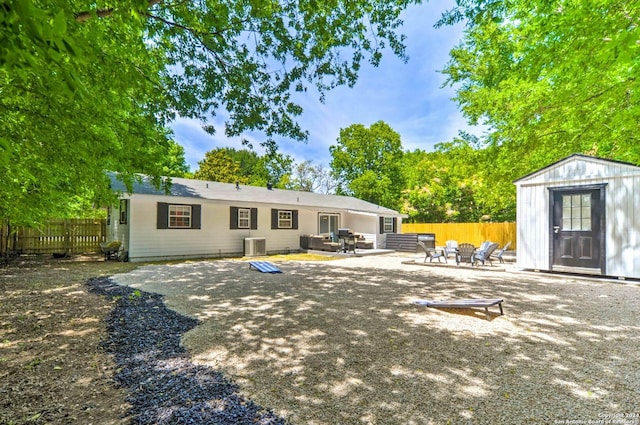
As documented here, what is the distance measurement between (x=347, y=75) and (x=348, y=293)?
5.45 meters

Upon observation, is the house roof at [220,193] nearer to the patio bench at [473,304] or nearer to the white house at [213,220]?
the white house at [213,220]

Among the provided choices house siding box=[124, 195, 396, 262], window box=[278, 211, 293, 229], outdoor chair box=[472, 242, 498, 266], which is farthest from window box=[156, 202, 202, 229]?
outdoor chair box=[472, 242, 498, 266]

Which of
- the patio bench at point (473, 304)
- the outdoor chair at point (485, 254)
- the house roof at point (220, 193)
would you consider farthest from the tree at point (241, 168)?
the patio bench at point (473, 304)

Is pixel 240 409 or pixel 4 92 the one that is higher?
pixel 4 92

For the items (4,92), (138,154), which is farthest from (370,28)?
(4,92)

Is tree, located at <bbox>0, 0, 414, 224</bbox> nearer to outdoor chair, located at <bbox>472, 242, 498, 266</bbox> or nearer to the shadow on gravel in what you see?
the shadow on gravel

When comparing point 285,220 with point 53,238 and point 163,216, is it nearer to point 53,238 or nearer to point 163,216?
point 163,216

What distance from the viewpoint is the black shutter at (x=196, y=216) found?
13.4m

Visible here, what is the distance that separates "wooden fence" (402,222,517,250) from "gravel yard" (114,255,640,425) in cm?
1082

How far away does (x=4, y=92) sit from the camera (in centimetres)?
363

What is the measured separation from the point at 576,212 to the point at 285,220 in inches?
482

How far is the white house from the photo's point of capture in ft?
39.9

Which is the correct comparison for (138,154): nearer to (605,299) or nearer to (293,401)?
(293,401)

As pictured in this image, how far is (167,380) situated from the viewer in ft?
9.68
